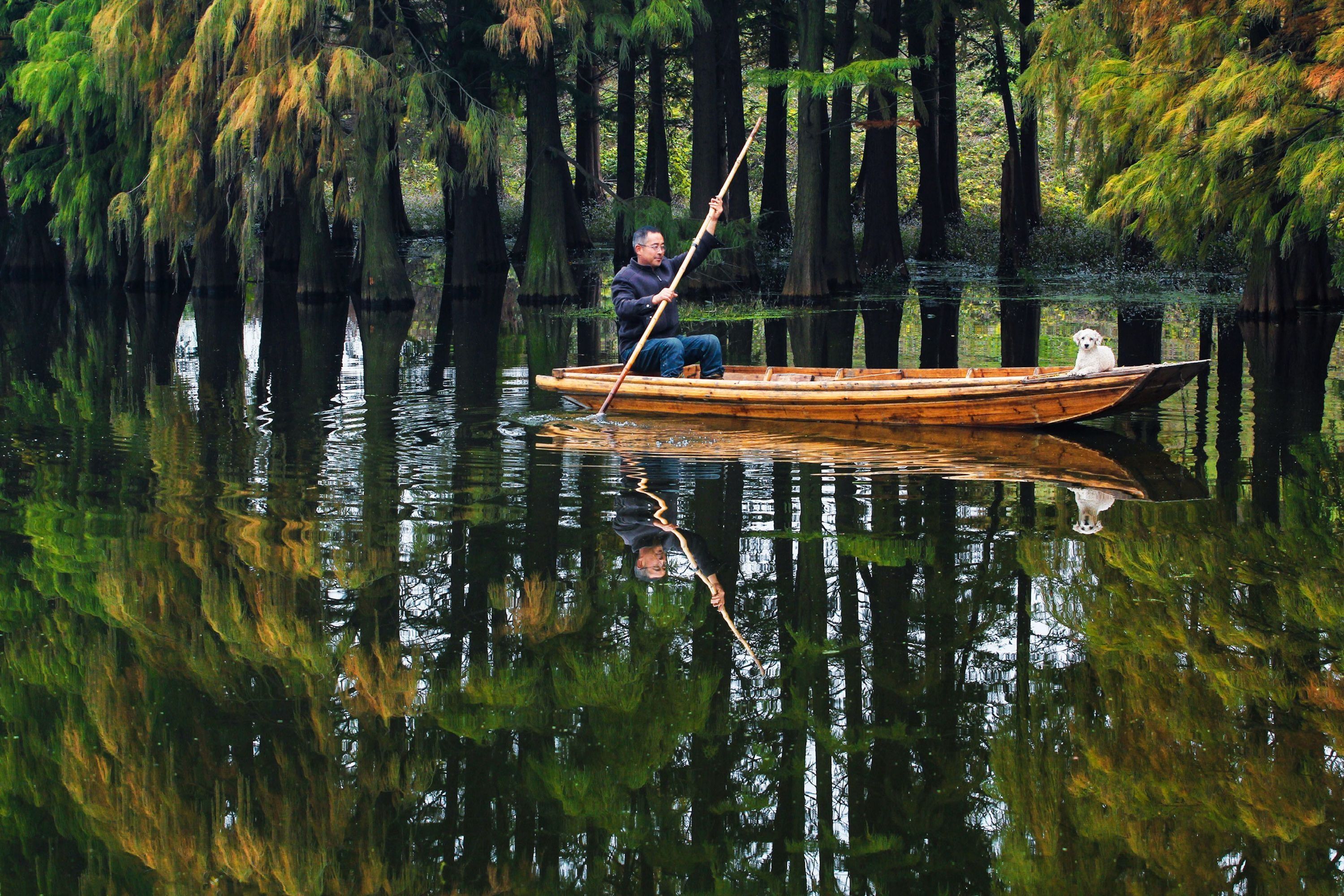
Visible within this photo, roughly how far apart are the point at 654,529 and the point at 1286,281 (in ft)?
46.2

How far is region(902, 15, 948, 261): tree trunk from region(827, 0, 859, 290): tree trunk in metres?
3.50

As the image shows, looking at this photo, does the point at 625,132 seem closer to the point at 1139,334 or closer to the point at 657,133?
the point at 657,133

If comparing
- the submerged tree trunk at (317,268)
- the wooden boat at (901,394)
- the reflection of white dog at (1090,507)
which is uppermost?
the submerged tree trunk at (317,268)

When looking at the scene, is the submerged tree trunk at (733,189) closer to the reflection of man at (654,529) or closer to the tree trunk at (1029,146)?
the tree trunk at (1029,146)

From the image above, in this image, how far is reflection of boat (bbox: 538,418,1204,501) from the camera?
9164 millimetres

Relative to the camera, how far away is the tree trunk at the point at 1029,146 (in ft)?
94.8

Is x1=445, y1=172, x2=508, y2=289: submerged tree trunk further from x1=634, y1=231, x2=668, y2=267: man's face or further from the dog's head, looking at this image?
the dog's head

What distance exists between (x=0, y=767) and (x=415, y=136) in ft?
58.9

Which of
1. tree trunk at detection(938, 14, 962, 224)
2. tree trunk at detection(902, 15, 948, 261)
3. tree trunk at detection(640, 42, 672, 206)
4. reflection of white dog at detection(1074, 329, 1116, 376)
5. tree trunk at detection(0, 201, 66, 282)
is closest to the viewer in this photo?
reflection of white dog at detection(1074, 329, 1116, 376)

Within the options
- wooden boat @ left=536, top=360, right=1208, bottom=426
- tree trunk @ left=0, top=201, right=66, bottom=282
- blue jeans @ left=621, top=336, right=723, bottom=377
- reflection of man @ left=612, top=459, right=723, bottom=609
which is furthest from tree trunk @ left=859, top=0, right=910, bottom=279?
reflection of man @ left=612, top=459, right=723, bottom=609

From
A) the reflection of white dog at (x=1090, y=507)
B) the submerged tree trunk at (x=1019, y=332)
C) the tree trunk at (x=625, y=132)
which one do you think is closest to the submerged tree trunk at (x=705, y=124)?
the submerged tree trunk at (x=1019, y=332)

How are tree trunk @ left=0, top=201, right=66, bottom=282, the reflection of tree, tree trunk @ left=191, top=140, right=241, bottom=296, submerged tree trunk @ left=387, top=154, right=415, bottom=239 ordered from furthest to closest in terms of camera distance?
submerged tree trunk @ left=387, top=154, right=415, bottom=239 → tree trunk @ left=0, top=201, right=66, bottom=282 → tree trunk @ left=191, top=140, right=241, bottom=296 → the reflection of tree

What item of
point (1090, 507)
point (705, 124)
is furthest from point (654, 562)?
point (705, 124)

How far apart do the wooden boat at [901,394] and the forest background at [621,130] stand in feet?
16.4
